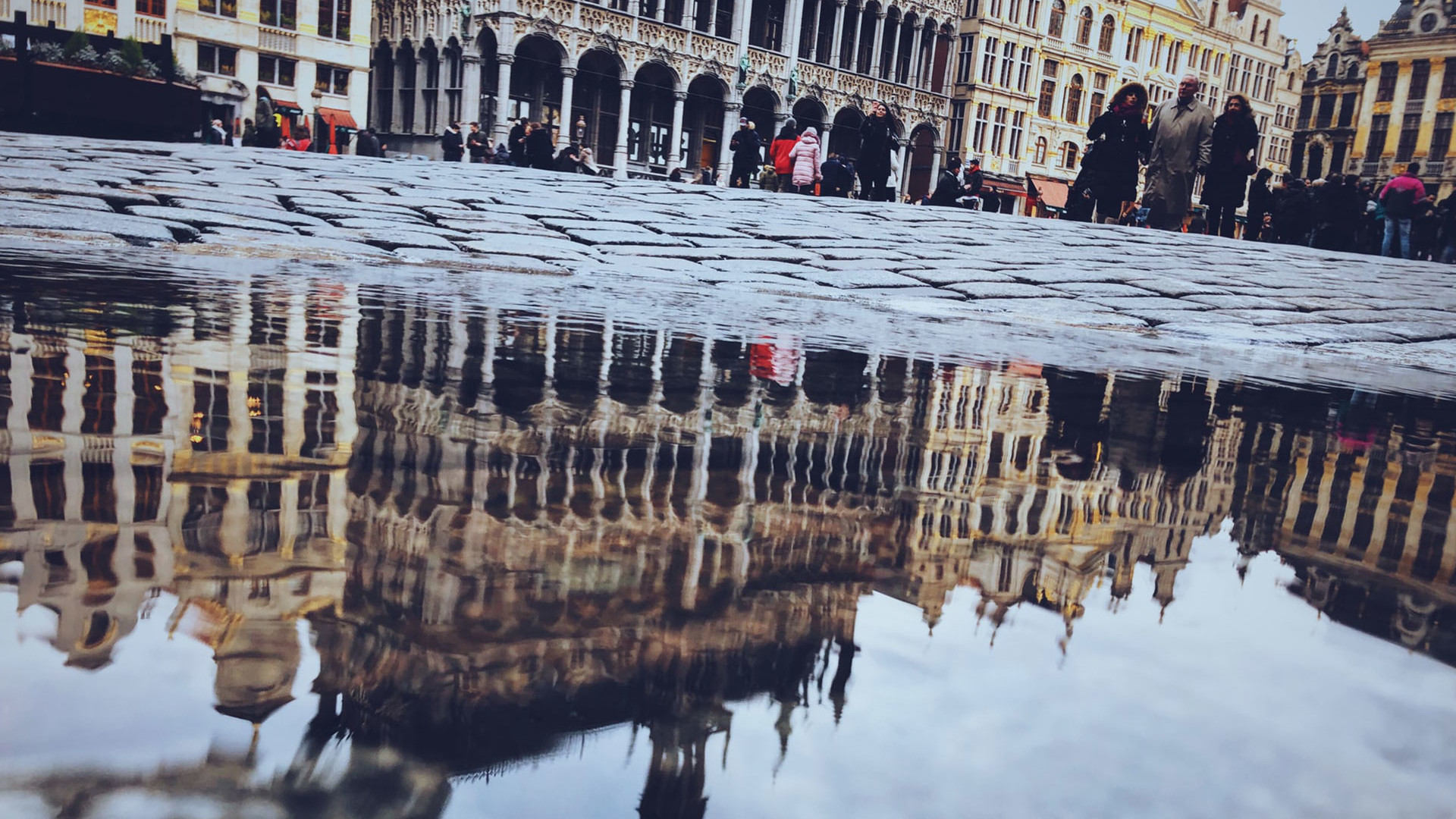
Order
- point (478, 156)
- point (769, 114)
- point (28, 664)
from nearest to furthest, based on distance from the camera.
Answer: point (28, 664)
point (478, 156)
point (769, 114)

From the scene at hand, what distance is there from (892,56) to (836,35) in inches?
131

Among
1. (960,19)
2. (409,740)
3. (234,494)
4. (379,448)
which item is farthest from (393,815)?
(960,19)

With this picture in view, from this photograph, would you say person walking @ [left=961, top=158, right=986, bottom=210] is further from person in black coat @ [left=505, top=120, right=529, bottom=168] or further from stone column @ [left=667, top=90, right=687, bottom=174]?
stone column @ [left=667, top=90, right=687, bottom=174]

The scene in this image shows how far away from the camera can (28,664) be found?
63cm

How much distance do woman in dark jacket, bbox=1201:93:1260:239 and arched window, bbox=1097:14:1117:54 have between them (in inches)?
1465

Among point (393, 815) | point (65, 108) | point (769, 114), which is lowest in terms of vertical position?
point (393, 815)

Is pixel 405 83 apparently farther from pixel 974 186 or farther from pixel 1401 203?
pixel 1401 203

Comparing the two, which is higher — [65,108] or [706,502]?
[65,108]

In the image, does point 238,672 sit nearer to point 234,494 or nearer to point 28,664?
point 28,664

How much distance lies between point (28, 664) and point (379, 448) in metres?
0.69

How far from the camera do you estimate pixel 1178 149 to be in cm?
1161

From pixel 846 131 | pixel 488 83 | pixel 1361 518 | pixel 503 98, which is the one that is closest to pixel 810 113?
pixel 846 131

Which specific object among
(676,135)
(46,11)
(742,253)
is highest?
(46,11)

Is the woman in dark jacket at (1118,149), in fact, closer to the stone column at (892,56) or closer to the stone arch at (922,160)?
the stone column at (892,56)
